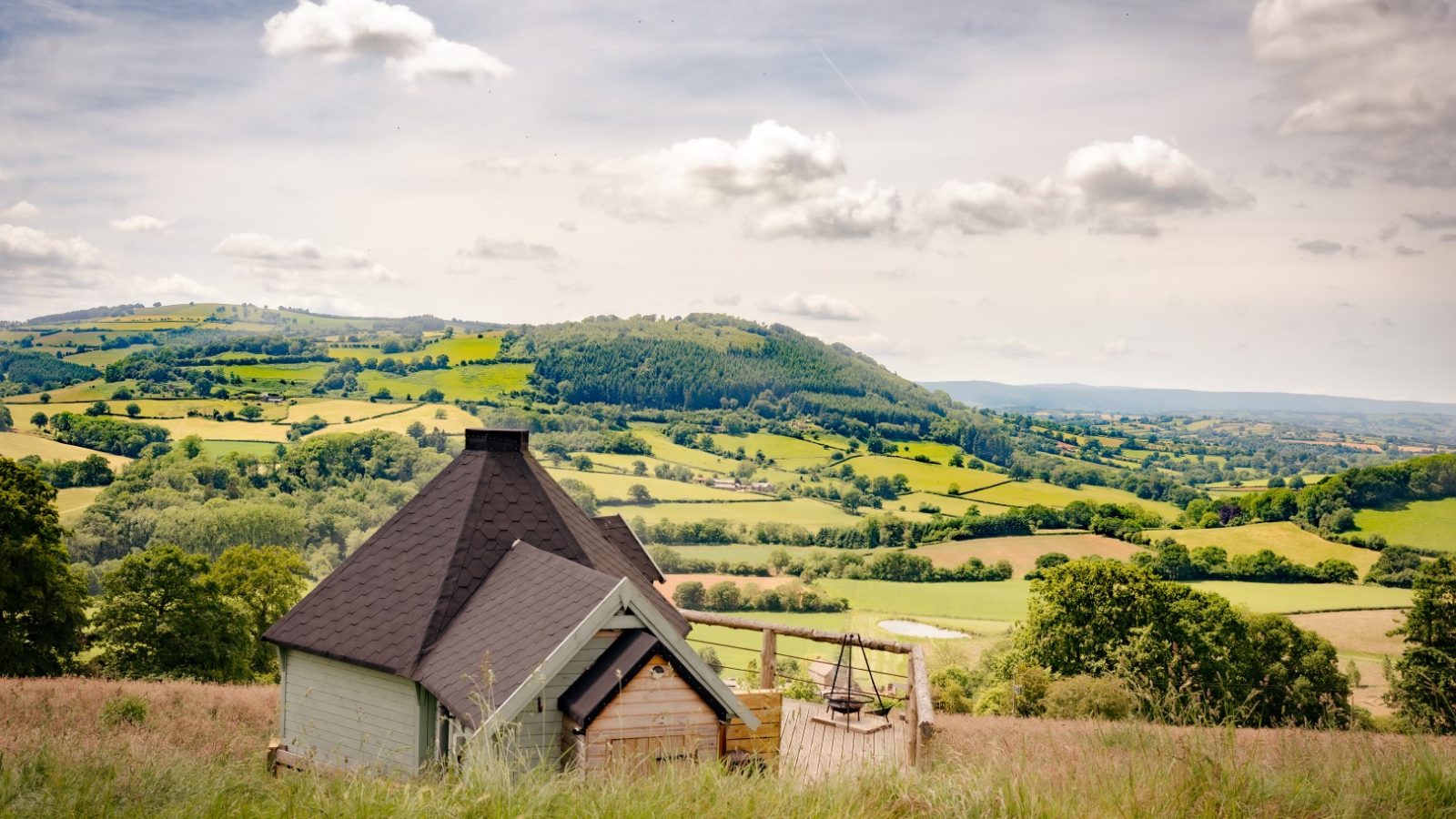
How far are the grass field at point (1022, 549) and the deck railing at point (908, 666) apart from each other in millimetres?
63944

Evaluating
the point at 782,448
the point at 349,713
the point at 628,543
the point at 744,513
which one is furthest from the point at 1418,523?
the point at 349,713

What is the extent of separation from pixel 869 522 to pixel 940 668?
48.9 meters

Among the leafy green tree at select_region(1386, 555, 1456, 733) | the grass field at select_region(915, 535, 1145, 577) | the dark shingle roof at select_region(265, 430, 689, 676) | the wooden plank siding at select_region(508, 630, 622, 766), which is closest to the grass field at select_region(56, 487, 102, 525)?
the grass field at select_region(915, 535, 1145, 577)

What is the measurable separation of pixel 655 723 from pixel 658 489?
298 feet

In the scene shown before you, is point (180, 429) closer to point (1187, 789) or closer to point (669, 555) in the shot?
point (669, 555)

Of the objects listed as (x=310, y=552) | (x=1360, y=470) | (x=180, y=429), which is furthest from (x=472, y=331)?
(x=1360, y=470)

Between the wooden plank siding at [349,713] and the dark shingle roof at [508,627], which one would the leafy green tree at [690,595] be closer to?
the wooden plank siding at [349,713]

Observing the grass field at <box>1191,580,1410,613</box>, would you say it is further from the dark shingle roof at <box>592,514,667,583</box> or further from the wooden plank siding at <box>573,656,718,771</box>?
the wooden plank siding at <box>573,656,718,771</box>

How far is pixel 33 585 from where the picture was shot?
2439cm

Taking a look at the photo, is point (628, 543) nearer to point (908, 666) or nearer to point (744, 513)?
point (908, 666)

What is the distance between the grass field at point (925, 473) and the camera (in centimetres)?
10844

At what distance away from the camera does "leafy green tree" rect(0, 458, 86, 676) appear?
936 inches

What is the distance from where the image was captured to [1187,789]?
434 centimetres

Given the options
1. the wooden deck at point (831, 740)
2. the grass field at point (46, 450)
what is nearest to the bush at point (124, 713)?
the wooden deck at point (831, 740)
